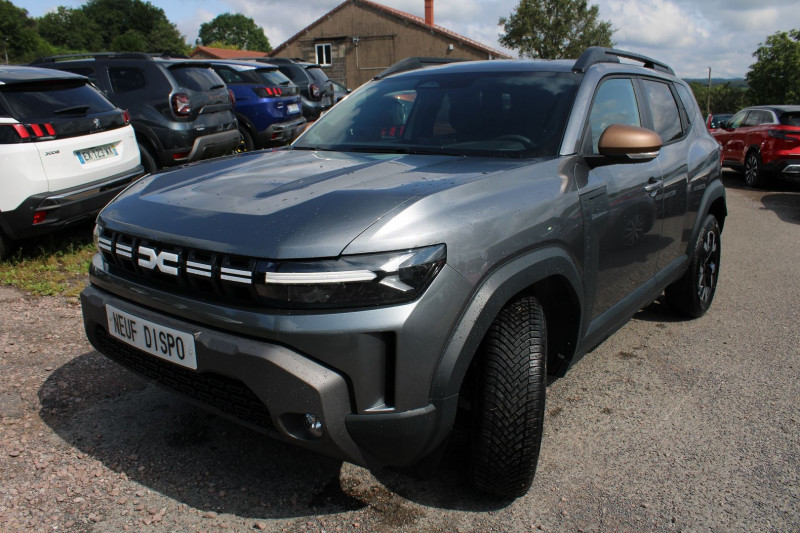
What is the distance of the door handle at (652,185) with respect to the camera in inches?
128

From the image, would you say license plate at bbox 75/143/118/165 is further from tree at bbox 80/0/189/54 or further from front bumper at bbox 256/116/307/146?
tree at bbox 80/0/189/54

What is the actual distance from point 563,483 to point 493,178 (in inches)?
50.2

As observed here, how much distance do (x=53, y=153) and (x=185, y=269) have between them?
3770 millimetres

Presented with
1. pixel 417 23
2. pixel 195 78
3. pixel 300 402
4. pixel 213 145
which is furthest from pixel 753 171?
pixel 417 23

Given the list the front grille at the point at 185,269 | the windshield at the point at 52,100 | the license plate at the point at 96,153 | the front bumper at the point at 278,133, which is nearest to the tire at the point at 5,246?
the license plate at the point at 96,153

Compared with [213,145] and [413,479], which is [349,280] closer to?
[413,479]

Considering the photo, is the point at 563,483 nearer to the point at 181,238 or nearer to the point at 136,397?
the point at 181,238

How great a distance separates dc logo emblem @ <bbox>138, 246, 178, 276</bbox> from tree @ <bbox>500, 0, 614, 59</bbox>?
138 feet

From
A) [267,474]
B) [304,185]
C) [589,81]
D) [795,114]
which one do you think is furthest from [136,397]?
[795,114]

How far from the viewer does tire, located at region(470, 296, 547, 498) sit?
2.24m

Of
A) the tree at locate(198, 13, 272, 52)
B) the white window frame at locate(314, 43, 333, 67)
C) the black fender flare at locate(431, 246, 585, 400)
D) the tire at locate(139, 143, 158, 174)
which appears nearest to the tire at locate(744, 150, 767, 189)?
the tire at locate(139, 143, 158, 174)

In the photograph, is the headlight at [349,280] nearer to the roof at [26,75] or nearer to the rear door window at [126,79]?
the roof at [26,75]

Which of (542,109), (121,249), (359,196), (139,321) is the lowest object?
(139,321)

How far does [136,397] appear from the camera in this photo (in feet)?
10.7
